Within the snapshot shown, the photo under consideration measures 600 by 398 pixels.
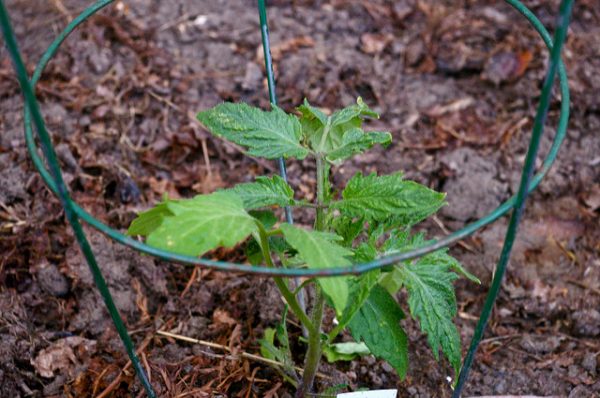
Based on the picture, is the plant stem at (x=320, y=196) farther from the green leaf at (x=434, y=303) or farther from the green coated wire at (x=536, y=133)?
the green coated wire at (x=536, y=133)

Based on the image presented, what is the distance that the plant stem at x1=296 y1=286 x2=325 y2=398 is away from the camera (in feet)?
4.57

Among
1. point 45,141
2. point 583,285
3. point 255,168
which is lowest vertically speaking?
point 583,285

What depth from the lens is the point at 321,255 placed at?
1.11 meters

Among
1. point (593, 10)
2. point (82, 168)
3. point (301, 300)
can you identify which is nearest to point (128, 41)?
point (82, 168)

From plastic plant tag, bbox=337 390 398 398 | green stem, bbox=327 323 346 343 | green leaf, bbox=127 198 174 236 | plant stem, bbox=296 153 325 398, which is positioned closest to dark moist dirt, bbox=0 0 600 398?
plastic plant tag, bbox=337 390 398 398

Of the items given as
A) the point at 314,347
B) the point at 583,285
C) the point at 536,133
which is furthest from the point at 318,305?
the point at 583,285

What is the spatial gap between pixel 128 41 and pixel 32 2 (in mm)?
534

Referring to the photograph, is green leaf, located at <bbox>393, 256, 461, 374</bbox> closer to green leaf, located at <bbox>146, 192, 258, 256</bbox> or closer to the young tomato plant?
the young tomato plant

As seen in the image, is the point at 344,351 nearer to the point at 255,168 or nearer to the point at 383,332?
the point at 383,332

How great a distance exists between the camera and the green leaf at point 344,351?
69.0 inches

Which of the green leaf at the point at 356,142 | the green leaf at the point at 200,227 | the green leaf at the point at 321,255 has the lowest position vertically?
the green leaf at the point at 321,255

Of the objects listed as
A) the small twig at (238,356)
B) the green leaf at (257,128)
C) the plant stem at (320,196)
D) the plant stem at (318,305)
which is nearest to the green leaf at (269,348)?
the small twig at (238,356)

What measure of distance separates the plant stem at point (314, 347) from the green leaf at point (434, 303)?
18 cm

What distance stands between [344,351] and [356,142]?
2.11 ft
